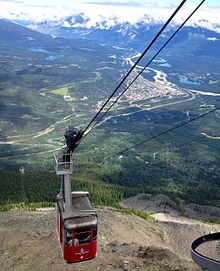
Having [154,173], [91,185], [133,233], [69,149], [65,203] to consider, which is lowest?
[154,173]

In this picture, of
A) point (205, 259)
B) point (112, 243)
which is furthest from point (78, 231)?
point (112, 243)

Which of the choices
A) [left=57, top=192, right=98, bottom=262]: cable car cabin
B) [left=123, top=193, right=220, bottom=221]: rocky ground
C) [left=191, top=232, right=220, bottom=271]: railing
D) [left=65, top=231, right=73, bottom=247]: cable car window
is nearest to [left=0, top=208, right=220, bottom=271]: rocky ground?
[left=123, top=193, right=220, bottom=221]: rocky ground

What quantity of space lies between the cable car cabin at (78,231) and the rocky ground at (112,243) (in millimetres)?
8860

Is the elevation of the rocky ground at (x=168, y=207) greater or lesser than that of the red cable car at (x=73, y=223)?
lesser

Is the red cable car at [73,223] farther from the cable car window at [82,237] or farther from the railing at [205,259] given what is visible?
the railing at [205,259]

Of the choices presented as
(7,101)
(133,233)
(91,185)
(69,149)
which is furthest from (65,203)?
(7,101)

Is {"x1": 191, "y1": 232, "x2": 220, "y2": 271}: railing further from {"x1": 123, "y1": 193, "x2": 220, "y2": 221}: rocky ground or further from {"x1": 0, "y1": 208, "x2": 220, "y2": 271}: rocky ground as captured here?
{"x1": 123, "y1": 193, "x2": 220, "y2": 221}: rocky ground

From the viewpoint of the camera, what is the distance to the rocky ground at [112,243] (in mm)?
26359

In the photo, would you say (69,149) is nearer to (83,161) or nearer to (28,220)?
(28,220)

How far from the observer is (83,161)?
102125 millimetres

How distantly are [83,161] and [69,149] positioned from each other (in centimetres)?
8717

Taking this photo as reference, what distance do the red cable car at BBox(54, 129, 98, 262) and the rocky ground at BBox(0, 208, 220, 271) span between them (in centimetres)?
890

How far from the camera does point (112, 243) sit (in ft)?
103

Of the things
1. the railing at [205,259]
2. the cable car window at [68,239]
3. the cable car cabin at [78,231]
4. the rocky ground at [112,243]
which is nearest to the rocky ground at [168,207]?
the rocky ground at [112,243]
